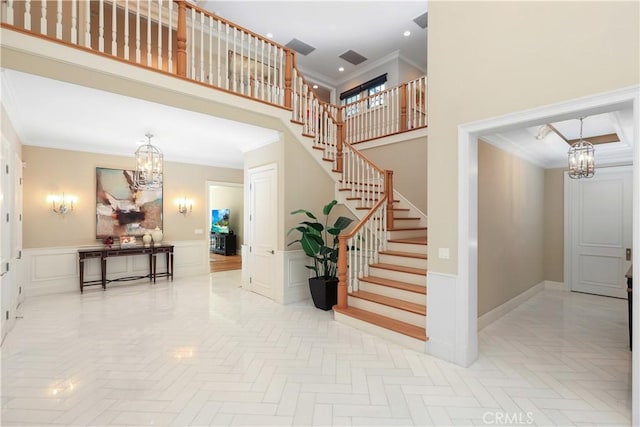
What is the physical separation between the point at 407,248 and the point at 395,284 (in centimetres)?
76

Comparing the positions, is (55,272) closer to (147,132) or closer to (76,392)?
(147,132)

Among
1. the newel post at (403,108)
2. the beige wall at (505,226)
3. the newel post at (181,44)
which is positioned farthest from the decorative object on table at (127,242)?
the beige wall at (505,226)

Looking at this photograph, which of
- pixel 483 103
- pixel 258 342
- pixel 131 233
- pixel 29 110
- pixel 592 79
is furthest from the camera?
pixel 131 233

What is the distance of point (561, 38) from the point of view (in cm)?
230

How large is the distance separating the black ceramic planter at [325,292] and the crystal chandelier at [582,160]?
12.5ft

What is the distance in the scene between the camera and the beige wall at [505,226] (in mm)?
3740

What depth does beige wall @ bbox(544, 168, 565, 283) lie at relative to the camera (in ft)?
19.1

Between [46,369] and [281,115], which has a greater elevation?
[281,115]

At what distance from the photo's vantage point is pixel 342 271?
4.12 m

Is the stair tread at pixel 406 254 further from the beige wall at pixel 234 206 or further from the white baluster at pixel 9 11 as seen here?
the beige wall at pixel 234 206

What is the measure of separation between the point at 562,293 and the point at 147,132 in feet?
26.4

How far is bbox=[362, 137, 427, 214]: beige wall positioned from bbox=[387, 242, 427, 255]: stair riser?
1.69m

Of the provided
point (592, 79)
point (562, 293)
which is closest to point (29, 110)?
point (592, 79)

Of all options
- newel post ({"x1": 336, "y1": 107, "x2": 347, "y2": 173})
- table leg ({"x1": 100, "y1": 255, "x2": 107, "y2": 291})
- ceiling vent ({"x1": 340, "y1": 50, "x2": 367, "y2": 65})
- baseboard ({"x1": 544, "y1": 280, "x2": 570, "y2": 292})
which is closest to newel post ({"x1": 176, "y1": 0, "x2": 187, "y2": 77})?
newel post ({"x1": 336, "y1": 107, "x2": 347, "y2": 173})
